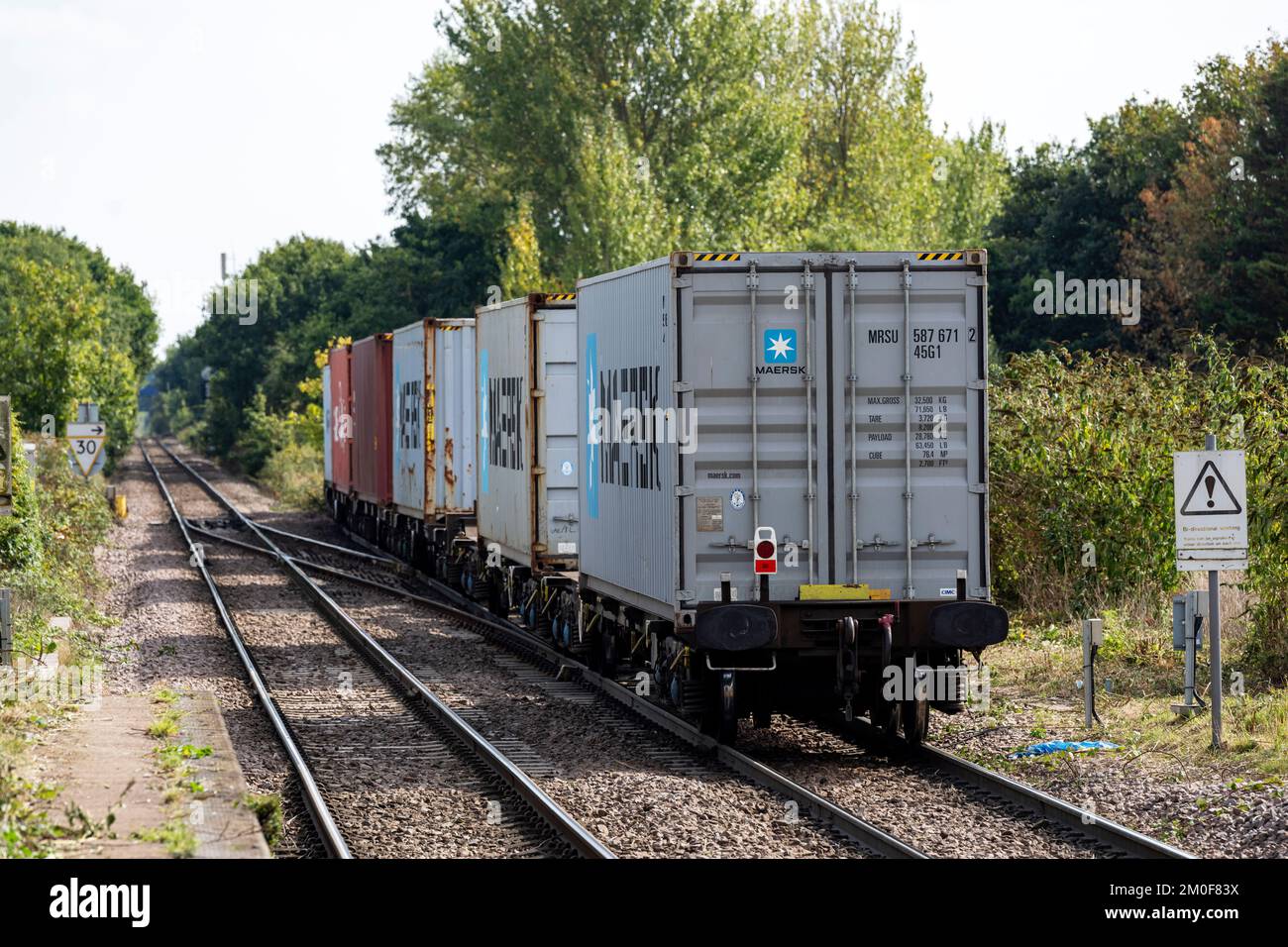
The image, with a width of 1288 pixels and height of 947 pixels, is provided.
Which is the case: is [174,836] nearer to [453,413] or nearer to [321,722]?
[321,722]

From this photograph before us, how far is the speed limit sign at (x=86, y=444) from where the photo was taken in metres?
35.0

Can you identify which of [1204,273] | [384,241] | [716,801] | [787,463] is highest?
[384,241]

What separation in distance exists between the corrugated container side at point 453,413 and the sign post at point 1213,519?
594 inches

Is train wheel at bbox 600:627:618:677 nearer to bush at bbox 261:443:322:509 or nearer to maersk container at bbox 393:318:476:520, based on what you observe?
maersk container at bbox 393:318:476:520

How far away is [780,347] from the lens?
507 inches

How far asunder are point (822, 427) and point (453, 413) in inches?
563

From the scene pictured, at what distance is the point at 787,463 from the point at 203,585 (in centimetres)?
1742

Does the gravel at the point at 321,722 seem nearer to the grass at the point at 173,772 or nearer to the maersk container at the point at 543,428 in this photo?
the grass at the point at 173,772

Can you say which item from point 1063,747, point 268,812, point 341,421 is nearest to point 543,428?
point 1063,747

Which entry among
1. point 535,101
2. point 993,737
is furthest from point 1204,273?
point 993,737

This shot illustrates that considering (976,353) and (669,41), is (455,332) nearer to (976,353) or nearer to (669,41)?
(976,353)

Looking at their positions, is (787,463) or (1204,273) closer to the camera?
(787,463)

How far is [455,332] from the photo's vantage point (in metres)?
26.4
